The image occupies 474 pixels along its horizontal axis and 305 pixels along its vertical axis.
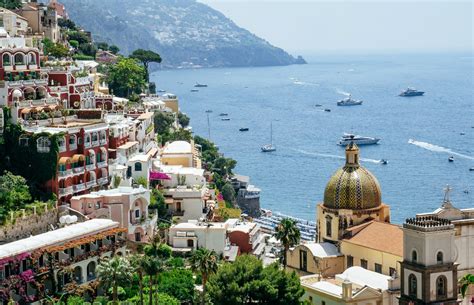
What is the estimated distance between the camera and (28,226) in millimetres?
60062

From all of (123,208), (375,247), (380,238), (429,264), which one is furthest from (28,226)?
(429,264)

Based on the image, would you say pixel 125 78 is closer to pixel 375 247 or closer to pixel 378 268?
pixel 375 247

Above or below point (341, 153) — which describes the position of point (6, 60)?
above

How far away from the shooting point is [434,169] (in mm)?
135125

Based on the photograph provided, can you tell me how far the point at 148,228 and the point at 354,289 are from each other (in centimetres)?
1707

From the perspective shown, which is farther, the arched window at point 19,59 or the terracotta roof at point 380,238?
the arched window at point 19,59

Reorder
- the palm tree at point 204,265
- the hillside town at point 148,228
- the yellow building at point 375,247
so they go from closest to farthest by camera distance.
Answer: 1. the hillside town at point 148,228
2. the palm tree at point 204,265
3. the yellow building at point 375,247

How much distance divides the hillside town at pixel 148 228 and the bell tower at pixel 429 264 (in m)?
0.06

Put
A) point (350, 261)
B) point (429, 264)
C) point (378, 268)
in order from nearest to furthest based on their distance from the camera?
point (429, 264)
point (378, 268)
point (350, 261)

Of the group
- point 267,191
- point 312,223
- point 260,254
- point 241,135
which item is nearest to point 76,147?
point 260,254

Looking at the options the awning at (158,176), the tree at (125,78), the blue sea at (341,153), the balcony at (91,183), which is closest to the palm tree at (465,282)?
the balcony at (91,183)

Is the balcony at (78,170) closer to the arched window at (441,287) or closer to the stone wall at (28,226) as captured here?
the stone wall at (28,226)

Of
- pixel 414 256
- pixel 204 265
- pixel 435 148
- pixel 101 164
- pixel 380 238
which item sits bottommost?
pixel 435 148

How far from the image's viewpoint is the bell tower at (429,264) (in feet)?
163
